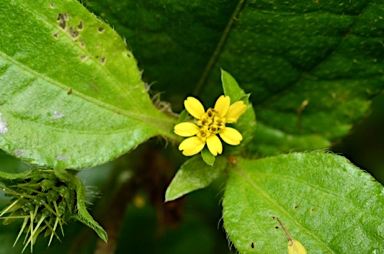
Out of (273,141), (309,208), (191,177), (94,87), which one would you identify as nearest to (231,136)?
(191,177)

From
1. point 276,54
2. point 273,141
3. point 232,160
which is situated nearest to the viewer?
point 232,160

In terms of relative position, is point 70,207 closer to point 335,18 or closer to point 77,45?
point 77,45

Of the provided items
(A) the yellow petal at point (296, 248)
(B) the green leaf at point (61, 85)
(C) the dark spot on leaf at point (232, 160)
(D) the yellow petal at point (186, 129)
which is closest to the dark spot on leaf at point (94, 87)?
(B) the green leaf at point (61, 85)

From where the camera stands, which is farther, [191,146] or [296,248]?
[191,146]

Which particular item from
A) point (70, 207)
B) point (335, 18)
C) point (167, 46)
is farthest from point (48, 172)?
point (335, 18)

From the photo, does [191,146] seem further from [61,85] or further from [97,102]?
[61,85]

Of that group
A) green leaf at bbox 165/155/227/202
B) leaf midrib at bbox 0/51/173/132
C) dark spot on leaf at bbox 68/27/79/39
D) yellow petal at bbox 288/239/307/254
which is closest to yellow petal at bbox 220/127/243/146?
green leaf at bbox 165/155/227/202

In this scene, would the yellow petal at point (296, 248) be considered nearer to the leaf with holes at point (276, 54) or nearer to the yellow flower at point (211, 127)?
the yellow flower at point (211, 127)
